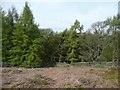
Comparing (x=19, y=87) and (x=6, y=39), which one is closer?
(x=19, y=87)

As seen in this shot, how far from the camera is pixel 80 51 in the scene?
20781 millimetres

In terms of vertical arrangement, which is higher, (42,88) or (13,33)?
(13,33)

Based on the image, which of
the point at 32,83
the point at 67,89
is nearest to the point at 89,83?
the point at 67,89

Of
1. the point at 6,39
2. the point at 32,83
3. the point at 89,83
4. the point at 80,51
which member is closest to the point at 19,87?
the point at 32,83

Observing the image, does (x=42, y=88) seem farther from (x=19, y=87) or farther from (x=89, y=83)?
(x=89, y=83)

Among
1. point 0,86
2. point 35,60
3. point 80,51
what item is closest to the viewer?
point 0,86

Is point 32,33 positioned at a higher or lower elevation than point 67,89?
higher

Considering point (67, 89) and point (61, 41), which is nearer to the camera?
point (67, 89)

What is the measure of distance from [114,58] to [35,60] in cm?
473

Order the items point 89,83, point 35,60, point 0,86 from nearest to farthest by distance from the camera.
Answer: point 0,86 < point 89,83 < point 35,60

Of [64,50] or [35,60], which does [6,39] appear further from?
[64,50]

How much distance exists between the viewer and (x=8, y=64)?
1720 centimetres

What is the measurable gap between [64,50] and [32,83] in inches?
498

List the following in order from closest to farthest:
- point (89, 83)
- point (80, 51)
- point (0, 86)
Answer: point (0, 86), point (89, 83), point (80, 51)
